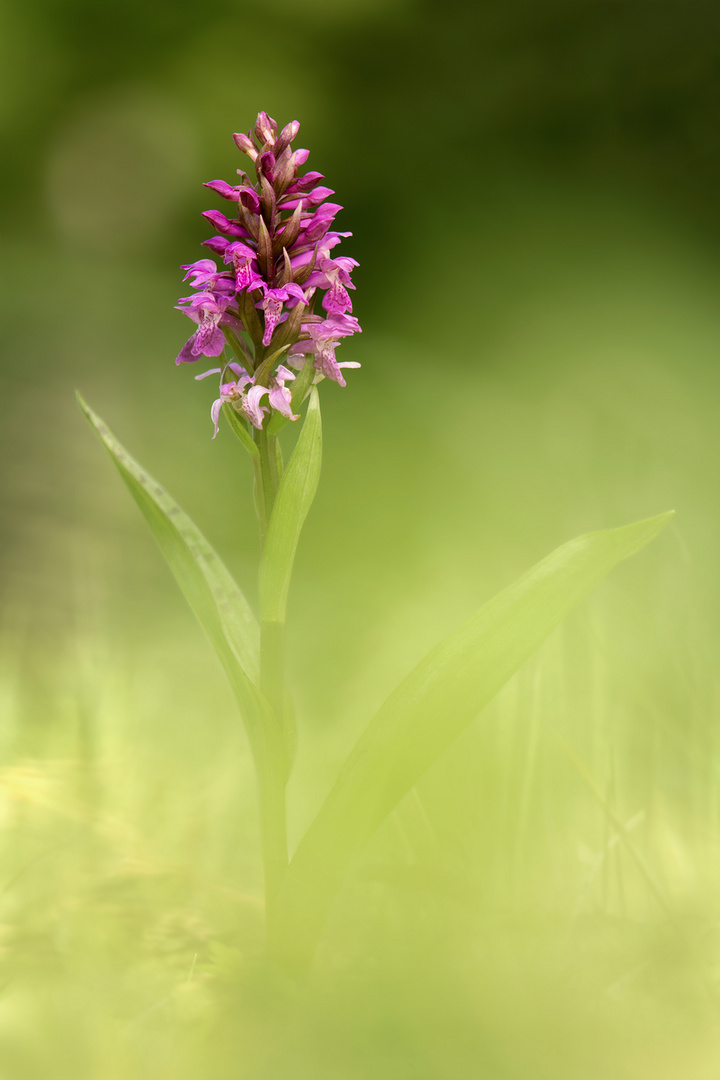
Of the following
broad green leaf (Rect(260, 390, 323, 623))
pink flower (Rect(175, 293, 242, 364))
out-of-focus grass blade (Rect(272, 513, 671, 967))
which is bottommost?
out-of-focus grass blade (Rect(272, 513, 671, 967))

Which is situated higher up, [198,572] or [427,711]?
[198,572]

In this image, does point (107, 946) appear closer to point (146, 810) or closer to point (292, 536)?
point (146, 810)

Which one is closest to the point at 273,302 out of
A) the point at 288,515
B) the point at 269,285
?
the point at 269,285

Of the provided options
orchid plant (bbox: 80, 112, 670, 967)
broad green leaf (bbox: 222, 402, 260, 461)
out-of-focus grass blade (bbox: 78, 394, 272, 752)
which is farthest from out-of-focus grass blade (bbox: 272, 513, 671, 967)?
broad green leaf (bbox: 222, 402, 260, 461)

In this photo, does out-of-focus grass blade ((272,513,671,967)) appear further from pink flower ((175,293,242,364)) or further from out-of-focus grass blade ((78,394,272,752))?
pink flower ((175,293,242,364))

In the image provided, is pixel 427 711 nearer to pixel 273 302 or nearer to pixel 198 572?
pixel 198 572

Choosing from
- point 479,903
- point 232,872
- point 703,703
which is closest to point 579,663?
point 703,703

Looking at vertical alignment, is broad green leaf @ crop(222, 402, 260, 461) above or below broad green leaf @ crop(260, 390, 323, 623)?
above
